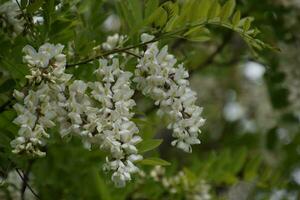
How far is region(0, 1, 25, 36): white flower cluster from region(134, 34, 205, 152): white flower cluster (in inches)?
12.3

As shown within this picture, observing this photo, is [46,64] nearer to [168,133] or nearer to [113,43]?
[113,43]

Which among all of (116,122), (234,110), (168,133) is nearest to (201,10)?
(116,122)

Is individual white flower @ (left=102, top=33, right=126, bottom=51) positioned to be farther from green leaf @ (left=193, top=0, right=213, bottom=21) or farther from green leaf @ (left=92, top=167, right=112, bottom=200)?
green leaf @ (left=92, top=167, right=112, bottom=200)

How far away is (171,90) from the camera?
1354 millimetres

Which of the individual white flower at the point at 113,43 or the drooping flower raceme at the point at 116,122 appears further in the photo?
the individual white flower at the point at 113,43

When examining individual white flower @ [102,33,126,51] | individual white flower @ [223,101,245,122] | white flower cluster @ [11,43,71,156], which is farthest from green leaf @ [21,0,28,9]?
individual white flower @ [223,101,245,122]

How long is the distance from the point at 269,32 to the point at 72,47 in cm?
121

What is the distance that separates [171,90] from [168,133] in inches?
81.9

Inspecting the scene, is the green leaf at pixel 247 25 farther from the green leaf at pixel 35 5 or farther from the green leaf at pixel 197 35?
the green leaf at pixel 35 5

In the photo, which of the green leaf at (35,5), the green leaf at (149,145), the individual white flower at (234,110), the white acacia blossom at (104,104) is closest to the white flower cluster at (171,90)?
the white acacia blossom at (104,104)

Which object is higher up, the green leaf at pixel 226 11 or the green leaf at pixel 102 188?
the green leaf at pixel 226 11

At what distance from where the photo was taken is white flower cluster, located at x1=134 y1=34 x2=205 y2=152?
1349mm

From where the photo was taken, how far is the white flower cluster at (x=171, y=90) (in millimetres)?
1349

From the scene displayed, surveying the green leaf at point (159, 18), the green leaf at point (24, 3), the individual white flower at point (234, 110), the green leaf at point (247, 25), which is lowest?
the individual white flower at point (234, 110)
